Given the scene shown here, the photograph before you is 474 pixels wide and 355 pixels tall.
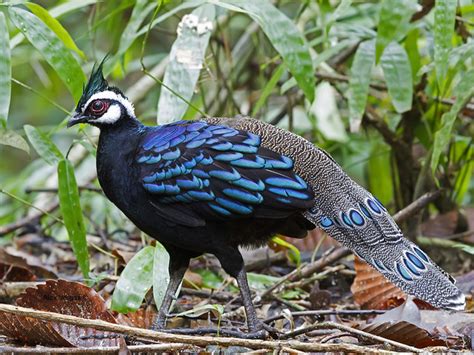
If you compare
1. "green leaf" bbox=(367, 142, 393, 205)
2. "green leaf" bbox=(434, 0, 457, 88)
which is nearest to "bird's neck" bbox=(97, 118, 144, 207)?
"green leaf" bbox=(434, 0, 457, 88)

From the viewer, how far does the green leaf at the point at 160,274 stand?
407cm

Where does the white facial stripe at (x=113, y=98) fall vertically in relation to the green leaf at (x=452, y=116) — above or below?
above

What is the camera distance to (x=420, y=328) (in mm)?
3592

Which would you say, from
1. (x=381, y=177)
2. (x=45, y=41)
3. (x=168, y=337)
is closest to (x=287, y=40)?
(x=45, y=41)

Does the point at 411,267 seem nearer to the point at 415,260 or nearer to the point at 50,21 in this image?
the point at 415,260

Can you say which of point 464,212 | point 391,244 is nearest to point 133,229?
point 464,212

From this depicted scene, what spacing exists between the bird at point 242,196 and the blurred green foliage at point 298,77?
17.4 inches

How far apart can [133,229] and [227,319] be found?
246cm

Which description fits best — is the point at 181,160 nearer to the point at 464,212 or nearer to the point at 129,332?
the point at 129,332

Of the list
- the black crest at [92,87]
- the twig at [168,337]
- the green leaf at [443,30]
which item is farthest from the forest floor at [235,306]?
the green leaf at [443,30]

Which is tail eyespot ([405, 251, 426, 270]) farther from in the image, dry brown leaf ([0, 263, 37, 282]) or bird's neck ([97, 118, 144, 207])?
dry brown leaf ([0, 263, 37, 282])

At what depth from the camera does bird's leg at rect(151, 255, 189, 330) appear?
407 cm

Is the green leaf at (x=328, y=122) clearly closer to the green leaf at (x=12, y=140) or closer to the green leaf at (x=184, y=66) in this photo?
the green leaf at (x=184, y=66)

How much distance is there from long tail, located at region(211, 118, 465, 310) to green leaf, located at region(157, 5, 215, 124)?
2.00 feet
